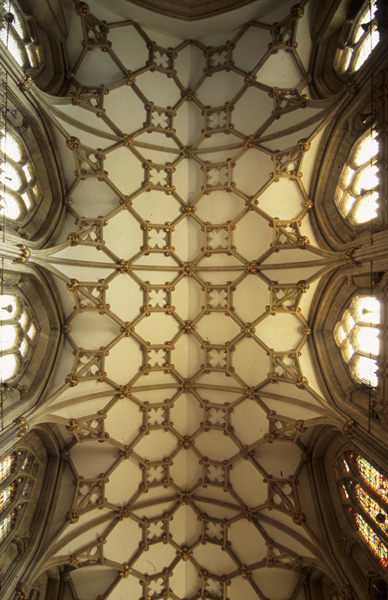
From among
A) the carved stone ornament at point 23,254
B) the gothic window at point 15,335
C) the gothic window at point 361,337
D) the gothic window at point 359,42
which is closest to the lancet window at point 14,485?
the gothic window at point 15,335

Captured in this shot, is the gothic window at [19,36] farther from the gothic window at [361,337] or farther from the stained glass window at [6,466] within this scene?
the gothic window at [361,337]

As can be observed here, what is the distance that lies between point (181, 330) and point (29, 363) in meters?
5.61

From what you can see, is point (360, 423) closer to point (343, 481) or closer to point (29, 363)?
point (343, 481)


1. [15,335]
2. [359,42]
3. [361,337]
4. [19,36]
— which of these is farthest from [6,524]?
[359,42]

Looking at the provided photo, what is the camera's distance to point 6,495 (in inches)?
451

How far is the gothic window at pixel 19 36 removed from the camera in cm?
958

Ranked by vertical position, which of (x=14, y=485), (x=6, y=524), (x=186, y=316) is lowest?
(x=6, y=524)

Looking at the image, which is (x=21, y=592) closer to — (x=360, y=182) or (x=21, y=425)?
(x=21, y=425)

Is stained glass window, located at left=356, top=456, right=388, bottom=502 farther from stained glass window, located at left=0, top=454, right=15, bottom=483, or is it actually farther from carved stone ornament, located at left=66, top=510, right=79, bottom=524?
stained glass window, located at left=0, top=454, right=15, bottom=483

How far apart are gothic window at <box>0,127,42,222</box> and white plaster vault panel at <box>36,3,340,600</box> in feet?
4.56

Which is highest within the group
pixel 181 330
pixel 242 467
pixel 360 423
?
pixel 181 330

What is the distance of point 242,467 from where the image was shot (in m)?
15.0

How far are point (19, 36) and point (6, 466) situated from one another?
1201 cm

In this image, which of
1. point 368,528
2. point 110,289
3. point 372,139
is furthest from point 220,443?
point 372,139
